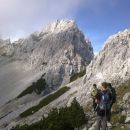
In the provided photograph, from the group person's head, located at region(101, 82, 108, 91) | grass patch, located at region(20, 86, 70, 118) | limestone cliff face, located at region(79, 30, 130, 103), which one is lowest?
grass patch, located at region(20, 86, 70, 118)

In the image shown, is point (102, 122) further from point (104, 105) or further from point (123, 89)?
point (123, 89)

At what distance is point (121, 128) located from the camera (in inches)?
1468

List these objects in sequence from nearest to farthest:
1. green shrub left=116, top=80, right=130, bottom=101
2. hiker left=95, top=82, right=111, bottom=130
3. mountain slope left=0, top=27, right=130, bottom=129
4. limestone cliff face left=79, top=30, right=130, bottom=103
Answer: hiker left=95, top=82, right=111, bottom=130 < green shrub left=116, top=80, right=130, bottom=101 < mountain slope left=0, top=27, right=130, bottom=129 < limestone cliff face left=79, top=30, right=130, bottom=103

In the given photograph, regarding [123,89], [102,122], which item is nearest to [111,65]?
[123,89]

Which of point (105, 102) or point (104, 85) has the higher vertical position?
point (104, 85)

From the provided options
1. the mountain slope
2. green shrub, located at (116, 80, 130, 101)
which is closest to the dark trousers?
green shrub, located at (116, 80, 130, 101)

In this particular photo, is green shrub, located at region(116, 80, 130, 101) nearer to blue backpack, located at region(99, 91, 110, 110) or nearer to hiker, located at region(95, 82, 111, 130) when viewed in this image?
hiker, located at region(95, 82, 111, 130)

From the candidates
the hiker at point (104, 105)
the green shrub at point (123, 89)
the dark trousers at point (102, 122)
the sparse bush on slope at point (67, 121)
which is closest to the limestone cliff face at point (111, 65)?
the green shrub at point (123, 89)

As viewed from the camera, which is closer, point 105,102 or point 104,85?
point 104,85

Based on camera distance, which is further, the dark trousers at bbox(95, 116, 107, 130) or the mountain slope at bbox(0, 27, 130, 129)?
the mountain slope at bbox(0, 27, 130, 129)

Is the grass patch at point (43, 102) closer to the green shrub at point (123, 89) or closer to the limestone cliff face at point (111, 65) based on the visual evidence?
the limestone cliff face at point (111, 65)

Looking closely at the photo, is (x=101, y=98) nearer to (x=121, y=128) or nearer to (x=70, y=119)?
(x=121, y=128)

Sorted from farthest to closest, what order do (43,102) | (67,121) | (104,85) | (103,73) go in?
(43,102) → (103,73) → (67,121) → (104,85)

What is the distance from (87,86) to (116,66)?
19.1m
